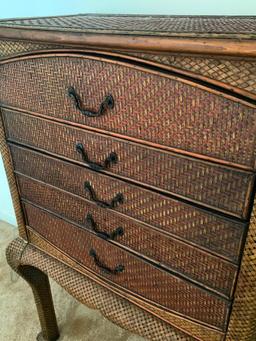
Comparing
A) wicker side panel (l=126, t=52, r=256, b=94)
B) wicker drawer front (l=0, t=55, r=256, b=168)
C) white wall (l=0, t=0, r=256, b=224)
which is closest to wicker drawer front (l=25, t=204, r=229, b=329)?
wicker drawer front (l=0, t=55, r=256, b=168)

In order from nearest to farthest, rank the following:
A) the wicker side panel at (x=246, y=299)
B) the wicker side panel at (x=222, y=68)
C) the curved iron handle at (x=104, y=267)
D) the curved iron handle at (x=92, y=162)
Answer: the wicker side panel at (x=222, y=68) → the wicker side panel at (x=246, y=299) → the curved iron handle at (x=92, y=162) → the curved iron handle at (x=104, y=267)

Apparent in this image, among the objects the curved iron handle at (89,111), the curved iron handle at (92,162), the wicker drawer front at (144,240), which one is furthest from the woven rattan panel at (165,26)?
the wicker drawer front at (144,240)

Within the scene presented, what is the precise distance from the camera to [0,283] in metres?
1.50

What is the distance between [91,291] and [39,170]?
35 centimetres

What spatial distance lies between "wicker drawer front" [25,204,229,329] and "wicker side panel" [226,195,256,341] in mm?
24

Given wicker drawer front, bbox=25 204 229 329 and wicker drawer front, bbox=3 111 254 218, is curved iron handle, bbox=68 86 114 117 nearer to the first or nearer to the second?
wicker drawer front, bbox=3 111 254 218

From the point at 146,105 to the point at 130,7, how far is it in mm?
583

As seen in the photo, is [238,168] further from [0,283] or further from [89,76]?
[0,283]

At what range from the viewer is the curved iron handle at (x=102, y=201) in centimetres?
69

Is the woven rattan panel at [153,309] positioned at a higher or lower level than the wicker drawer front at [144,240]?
lower

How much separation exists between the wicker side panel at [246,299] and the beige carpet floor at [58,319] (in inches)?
27.0

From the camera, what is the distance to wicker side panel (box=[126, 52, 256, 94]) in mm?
445

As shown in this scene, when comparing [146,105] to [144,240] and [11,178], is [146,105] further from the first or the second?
[11,178]

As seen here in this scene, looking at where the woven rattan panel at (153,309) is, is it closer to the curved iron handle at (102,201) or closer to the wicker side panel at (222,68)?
the curved iron handle at (102,201)
